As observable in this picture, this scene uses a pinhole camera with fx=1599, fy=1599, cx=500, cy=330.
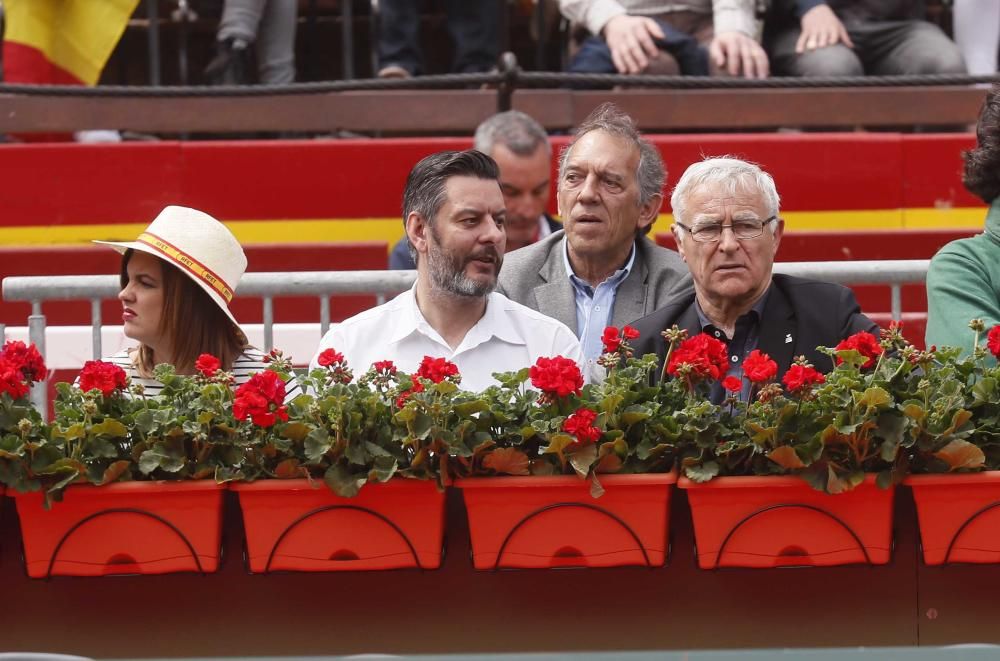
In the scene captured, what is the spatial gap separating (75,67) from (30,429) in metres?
4.50

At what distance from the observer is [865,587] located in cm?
266

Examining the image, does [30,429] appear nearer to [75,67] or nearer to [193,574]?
[193,574]

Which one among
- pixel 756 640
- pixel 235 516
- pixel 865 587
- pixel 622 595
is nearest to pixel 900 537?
pixel 865 587

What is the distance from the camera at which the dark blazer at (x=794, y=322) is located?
352 centimetres

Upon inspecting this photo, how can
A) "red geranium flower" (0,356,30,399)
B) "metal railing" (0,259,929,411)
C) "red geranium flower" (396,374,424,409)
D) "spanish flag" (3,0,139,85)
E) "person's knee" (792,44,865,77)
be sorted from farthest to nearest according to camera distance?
"spanish flag" (3,0,139,85) < "person's knee" (792,44,865,77) < "metal railing" (0,259,929,411) < "red geranium flower" (0,356,30,399) < "red geranium flower" (396,374,424,409)

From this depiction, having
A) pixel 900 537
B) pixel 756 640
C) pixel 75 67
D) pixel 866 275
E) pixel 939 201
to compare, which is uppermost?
pixel 75 67

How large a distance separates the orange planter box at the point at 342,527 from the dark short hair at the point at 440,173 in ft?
A: 4.28

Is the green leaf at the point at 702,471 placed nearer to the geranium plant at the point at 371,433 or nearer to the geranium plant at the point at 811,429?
the geranium plant at the point at 811,429

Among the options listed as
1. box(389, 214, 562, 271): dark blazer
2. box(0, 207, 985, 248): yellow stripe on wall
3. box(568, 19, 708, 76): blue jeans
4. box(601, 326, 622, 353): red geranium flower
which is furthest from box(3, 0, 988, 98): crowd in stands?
box(601, 326, 622, 353): red geranium flower

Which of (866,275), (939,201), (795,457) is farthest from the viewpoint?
(939,201)

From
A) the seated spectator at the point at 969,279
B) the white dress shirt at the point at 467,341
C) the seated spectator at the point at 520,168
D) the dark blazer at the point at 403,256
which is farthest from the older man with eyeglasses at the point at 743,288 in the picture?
the dark blazer at the point at 403,256

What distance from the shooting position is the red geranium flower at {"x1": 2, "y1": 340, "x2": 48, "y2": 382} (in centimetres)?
291

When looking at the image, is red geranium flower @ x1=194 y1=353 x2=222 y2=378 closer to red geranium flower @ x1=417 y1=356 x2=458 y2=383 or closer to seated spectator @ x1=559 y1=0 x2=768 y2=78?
red geranium flower @ x1=417 y1=356 x2=458 y2=383

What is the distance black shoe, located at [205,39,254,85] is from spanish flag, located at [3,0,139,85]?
1.37ft
